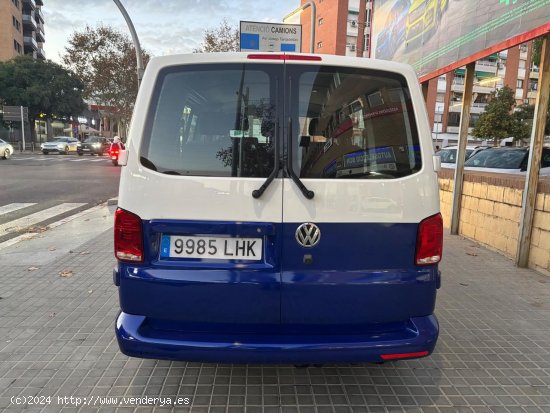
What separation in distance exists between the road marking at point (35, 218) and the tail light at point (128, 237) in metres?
6.00

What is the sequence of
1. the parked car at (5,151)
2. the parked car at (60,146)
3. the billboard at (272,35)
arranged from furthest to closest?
1. the parked car at (60,146)
2. the parked car at (5,151)
3. the billboard at (272,35)

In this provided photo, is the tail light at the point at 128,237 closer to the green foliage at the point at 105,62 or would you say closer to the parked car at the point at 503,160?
the parked car at the point at 503,160

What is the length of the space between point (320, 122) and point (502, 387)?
219cm

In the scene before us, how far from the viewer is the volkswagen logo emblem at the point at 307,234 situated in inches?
92.8

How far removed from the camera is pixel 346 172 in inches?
95.4

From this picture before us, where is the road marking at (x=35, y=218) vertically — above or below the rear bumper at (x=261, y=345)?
below

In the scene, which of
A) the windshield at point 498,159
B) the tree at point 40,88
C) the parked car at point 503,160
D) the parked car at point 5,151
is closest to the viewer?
the parked car at point 503,160

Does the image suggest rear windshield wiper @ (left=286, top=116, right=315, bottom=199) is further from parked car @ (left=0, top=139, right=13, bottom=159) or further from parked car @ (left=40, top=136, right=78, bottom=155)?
parked car @ (left=40, top=136, right=78, bottom=155)

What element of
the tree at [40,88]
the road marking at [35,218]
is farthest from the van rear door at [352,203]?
the tree at [40,88]

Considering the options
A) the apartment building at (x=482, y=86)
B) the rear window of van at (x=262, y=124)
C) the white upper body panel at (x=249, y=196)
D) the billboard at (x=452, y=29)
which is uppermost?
the apartment building at (x=482, y=86)

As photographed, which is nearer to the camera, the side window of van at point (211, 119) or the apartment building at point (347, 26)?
the side window of van at point (211, 119)

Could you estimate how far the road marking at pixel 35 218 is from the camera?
299 inches

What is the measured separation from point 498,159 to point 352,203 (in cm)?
955

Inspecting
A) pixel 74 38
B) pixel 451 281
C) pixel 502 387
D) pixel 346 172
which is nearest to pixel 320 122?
pixel 346 172
